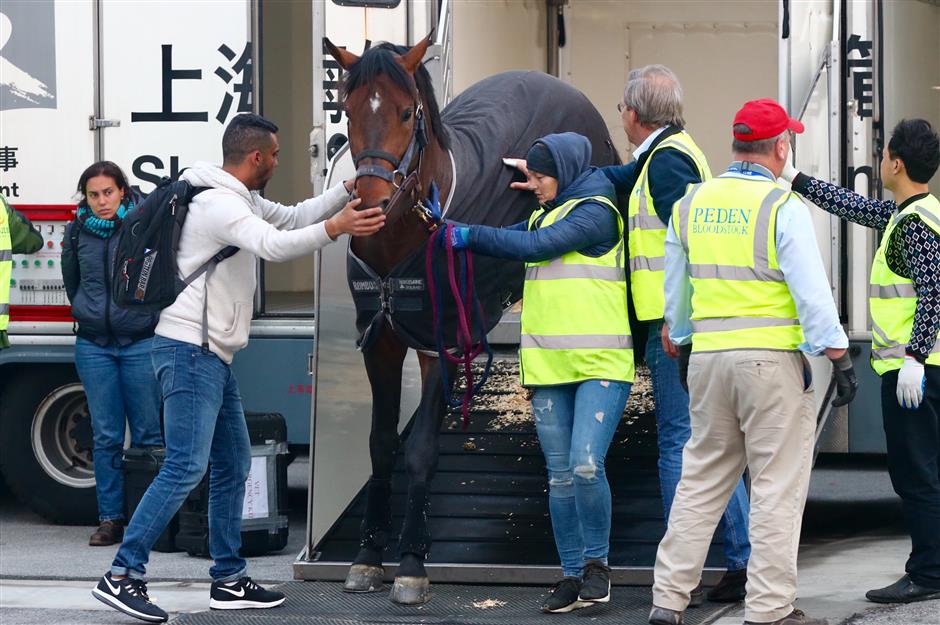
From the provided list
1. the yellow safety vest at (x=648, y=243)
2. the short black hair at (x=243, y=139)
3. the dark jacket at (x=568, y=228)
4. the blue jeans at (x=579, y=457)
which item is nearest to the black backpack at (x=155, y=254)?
the short black hair at (x=243, y=139)

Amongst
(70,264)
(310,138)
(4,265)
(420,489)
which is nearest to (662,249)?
(420,489)

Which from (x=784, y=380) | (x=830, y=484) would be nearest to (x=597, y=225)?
(x=784, y=380)

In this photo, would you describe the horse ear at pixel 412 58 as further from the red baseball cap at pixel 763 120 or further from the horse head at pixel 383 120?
the red baseball cap at pixel 763 120

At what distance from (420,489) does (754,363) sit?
1.51 meters

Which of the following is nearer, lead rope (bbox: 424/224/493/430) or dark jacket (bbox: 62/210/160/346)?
lead rope (bbox: 424/224/493/430)

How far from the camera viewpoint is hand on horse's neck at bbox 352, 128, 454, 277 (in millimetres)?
5766

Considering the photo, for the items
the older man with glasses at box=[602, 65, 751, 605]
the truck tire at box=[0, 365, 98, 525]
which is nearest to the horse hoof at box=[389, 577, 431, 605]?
the older man with glasses at box=[602, 65, 751, 605]

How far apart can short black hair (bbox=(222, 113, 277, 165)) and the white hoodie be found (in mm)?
77

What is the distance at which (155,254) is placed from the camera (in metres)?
5.65

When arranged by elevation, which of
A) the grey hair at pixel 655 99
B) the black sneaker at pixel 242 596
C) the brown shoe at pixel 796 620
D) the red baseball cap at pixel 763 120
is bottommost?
the black sneaker at pixel 242 596

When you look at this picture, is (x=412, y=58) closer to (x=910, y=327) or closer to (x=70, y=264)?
(x=910, y=327)

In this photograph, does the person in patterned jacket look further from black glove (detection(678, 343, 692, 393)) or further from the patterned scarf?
the patterned scarf

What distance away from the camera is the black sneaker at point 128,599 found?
564 cm

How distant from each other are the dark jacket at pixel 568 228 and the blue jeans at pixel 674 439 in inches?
18.2
